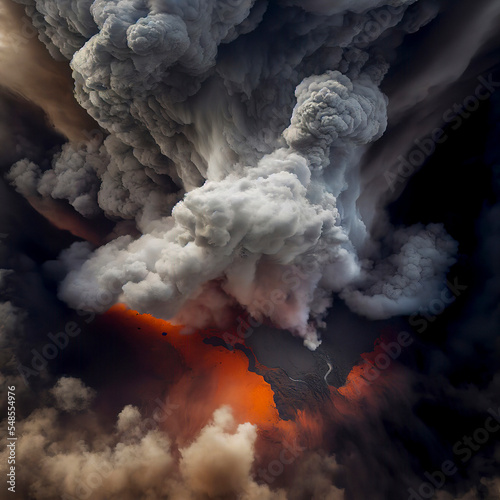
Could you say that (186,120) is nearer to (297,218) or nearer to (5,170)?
(297,218)

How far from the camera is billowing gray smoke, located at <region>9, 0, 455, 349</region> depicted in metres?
8.79

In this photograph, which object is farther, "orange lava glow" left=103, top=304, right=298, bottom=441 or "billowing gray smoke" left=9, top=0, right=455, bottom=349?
"orange lava glow" left=103, top=304, right=298, bottom=441

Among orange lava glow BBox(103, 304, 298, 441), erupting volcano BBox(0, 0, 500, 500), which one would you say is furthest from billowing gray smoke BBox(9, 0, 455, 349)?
orange lava glow BBox(103, 304, 298, 441)

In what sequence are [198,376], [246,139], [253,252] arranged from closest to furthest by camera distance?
[253,252]
[246,139]
[198,376]

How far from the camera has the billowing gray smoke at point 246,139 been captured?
346 inches

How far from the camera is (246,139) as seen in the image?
11211 millimetres

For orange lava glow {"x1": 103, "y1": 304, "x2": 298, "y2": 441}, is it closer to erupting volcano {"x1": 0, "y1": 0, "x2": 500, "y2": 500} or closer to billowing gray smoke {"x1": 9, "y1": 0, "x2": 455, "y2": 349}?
erupting volcano {"x1": 0, "y1": 0, "x2": 500, "y2": 500}

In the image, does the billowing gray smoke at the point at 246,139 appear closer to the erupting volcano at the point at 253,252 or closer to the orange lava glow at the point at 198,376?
the erupting volcano at the point at 253,252

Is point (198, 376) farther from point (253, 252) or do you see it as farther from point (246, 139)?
point (246, 139)

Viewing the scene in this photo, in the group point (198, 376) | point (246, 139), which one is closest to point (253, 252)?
point (246, 139)

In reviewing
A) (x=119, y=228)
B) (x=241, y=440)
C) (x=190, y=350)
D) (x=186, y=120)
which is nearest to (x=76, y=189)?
(x=119, y=228)

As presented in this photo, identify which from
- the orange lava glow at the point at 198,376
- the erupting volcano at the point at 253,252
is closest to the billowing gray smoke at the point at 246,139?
the erupting volcano at the point at 253,252

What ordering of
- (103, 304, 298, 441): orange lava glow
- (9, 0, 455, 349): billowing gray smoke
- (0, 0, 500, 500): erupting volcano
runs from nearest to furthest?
(9, 0, 455, 349): billowing gray smoke
(0, 0, 500, 500): erupting volcano
(103, 304, 298, 441): orange lava glow

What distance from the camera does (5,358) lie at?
11547 mm
